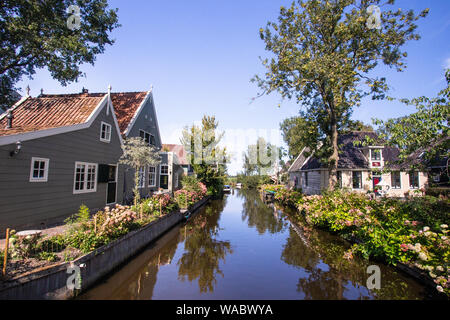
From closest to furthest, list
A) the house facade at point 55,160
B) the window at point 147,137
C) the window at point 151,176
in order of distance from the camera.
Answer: the house facade at point 55,160, the window at point 147,137, the window at point 151,176

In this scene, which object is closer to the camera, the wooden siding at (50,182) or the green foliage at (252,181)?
the wooden siding at (50,182)

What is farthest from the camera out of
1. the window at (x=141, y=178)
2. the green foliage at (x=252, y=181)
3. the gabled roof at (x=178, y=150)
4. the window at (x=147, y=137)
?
the green foliage at (x=252, y=181)

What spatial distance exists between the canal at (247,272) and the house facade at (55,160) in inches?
168

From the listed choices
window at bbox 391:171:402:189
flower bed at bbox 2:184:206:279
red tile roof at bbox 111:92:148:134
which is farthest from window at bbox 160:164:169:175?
window at bbox 391:171:402:189

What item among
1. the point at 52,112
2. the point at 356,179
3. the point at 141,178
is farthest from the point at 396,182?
the point at 52,112

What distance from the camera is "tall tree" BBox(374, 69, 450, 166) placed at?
793 cm

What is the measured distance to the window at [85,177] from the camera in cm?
1071

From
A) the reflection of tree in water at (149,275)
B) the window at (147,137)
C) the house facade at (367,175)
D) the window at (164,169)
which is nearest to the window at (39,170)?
the reflection of tree in water at (149,275)

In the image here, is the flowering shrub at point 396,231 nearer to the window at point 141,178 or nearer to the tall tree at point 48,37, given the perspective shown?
the window at point 141,178

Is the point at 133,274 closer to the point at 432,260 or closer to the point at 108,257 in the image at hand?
the point at 108,257

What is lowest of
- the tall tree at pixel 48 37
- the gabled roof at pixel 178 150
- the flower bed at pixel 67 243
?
the flower bed at pixel 67 243

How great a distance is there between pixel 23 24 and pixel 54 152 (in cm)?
1000

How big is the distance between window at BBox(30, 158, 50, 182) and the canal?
483 cm

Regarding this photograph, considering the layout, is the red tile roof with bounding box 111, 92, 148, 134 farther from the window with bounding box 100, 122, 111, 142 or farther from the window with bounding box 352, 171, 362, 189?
the window with bounding box 352, 171, 362, 189
